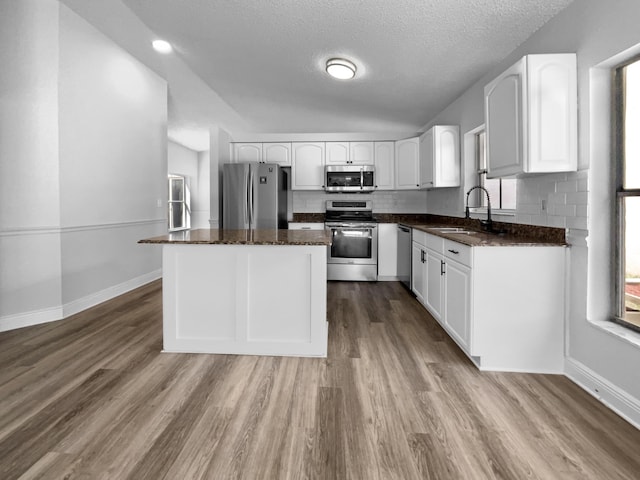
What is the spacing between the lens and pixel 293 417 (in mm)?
1829

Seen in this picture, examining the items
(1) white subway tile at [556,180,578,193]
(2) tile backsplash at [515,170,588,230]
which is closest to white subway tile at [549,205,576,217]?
(2) tile backsplash at [515,170,588,230]

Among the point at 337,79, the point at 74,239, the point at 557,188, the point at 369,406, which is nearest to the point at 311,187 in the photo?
the point at 337,79

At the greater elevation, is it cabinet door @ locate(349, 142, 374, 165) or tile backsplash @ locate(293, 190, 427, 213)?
cabinet door @ locate(349, 142, 374, 165)

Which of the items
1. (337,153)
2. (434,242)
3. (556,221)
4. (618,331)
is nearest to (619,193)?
(556,221)

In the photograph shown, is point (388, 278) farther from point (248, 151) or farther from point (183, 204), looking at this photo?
point (183, 204)

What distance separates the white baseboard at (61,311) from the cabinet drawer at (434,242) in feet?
11.4

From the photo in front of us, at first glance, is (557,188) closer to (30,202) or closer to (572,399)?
(572,399)

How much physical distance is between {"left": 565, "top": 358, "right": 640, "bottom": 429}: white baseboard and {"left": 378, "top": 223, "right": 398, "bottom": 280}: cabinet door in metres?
3.10

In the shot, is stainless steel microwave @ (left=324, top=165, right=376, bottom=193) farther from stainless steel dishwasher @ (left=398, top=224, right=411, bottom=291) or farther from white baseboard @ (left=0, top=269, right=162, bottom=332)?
white baseboard @ (left=0, top=269, right=162, bottom=332)

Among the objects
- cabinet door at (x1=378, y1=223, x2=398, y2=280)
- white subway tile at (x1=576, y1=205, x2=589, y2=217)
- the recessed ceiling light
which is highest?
the recessed ceiling light

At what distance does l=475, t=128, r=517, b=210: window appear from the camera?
332 centimetres

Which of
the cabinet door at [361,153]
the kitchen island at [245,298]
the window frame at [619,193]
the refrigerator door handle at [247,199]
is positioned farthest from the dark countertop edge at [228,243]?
the cabinet door at [361,153]

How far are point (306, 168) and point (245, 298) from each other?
3505 mm

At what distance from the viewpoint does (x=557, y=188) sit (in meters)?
2.48
